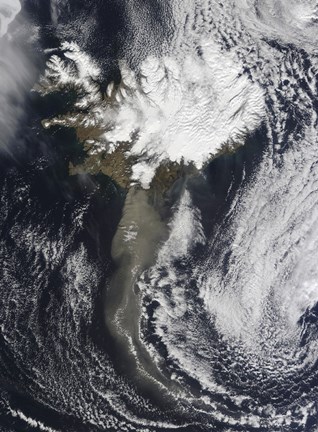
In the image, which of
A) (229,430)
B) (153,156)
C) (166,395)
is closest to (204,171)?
(153,156)

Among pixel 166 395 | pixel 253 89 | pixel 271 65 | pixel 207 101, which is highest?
pixel 271 65

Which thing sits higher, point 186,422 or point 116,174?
point 116,174

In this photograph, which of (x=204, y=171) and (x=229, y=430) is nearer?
(x=229, y=430)

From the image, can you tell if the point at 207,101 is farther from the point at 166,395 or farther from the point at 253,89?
the point at 166,395

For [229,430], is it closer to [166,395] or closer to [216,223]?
[166,395]

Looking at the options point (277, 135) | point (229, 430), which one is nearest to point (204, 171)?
point (277, 135)

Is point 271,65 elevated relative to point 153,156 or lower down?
elevated
